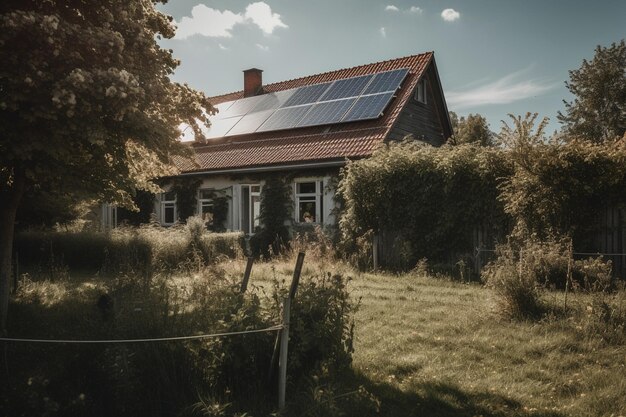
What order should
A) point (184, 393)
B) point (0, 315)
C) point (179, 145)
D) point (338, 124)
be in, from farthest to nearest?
point (338, 124) → point (179, 145) → point (0, 315) → point (184, 393)

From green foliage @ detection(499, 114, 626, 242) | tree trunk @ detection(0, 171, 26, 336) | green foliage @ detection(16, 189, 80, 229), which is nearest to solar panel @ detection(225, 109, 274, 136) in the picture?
green foliage @ detection(16, 189, 80, 229)

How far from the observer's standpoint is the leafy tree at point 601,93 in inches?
1495

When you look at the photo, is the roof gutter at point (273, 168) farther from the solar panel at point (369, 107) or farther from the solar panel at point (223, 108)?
the solar panel at point (223, 108)

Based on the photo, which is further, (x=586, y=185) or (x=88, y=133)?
(x=586, y=185)

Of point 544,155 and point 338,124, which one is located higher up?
point 338,124

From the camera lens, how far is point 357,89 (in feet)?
68.1

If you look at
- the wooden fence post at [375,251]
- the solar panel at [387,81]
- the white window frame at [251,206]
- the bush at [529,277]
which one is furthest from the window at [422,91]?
the bush at [529,277]

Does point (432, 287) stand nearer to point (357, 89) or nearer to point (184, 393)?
point (184, 393)

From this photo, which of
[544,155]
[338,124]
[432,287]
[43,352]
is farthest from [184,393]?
[338,124]

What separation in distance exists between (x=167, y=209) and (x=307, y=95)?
7.59 m

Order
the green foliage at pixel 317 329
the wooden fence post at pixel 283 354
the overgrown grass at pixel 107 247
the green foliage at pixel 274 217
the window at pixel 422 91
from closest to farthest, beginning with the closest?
the wooden fence post at pixel 283 354 < the green foliage at pixel 317 329 < the overgrown grass at pixel 107 247 < the green foliage at pixel 274 217 < the window at pixel 422 91

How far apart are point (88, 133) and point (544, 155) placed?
28.7 ft

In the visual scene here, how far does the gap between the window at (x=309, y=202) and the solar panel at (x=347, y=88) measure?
420 cm

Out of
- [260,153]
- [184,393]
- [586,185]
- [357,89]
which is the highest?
[357,89]
